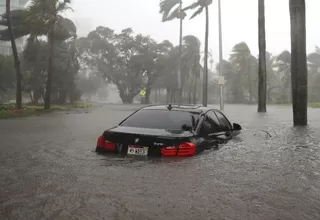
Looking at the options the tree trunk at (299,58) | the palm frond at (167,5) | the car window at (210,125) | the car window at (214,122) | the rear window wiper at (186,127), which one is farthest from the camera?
the palm frond at (167,5)

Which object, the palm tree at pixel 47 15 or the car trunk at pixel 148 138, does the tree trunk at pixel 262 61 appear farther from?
the car trunk at pixel 148 138

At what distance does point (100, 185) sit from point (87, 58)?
61700 millimetres

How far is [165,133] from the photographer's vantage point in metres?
6.18

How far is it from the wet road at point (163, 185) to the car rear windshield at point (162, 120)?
2.48 ft

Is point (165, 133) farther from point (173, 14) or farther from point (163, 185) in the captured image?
point (173, 14)

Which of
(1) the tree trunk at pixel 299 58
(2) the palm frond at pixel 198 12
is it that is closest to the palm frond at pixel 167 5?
(2) the palm frond at pixel 198 12

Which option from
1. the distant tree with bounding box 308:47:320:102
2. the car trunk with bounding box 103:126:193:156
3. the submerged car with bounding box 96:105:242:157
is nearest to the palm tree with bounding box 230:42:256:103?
the distant tree with bounding box 308:47:320:102

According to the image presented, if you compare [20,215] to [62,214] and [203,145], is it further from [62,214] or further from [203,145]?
[203,145]

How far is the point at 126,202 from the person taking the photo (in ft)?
13.6

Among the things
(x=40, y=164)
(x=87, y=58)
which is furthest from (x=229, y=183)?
(x=87, y=58)

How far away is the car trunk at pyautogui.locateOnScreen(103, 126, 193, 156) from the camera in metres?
5.99

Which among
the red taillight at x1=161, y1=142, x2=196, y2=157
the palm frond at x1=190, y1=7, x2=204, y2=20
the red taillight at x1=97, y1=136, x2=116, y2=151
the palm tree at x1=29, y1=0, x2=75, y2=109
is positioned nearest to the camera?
the red taillight at x1=161, y1=142, x2=196, y2=157

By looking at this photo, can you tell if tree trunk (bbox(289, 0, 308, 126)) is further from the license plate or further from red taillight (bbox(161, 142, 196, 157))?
the license plate

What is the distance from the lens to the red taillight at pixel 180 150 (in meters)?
5.97
